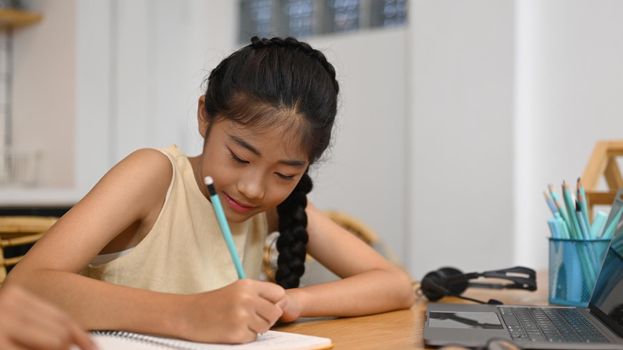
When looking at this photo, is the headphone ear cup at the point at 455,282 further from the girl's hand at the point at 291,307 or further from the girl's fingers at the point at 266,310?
the girl's fingers at the point at 266,310

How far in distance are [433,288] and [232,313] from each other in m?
0.55

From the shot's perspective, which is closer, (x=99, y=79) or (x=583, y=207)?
(x=583, y=207)

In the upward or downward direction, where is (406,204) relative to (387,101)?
downward

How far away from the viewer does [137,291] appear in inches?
33.3

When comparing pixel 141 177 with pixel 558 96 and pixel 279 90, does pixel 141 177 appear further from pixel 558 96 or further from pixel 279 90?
pixel 558 96

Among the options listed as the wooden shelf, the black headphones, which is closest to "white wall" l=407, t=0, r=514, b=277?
the black headphones

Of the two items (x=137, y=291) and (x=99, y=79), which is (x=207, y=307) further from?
(x=99, y=79)

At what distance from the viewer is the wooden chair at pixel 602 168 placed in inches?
61.3

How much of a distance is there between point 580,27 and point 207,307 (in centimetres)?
193

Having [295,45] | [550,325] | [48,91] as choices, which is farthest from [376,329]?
[48,91]

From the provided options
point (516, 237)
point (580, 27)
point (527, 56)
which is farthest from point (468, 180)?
point (580, 27)

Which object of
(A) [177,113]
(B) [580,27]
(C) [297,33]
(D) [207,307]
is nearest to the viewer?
(D) [207,307]

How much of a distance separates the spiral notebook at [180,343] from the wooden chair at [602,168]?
836 millimetres

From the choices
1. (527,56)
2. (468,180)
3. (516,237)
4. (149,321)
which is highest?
(527,56)
